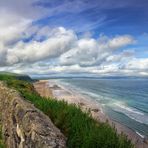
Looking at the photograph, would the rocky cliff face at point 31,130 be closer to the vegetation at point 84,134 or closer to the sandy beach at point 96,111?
the vegetation at point 84,134

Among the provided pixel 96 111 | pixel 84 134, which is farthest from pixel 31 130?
pixel 96 111

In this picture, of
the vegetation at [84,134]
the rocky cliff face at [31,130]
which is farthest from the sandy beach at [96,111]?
the rocky cliff face at [31,130]

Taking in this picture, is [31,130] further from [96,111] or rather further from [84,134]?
[96,111]

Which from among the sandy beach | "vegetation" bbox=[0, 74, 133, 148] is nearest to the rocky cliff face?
"vegetation" bbox=[0, 74, 133, 148]

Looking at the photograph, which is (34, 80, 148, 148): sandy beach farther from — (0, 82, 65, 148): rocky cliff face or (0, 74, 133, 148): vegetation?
(0, 82, 65, 148): rocky cliff face

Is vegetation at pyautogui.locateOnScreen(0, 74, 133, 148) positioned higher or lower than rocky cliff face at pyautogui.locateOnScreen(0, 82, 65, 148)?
lower

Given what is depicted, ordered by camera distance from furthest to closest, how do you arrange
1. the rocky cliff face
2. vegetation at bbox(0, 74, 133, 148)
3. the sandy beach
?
the sandy beach → vegetation at bbox(0, 74, 133, 148) → the rocky cliff face

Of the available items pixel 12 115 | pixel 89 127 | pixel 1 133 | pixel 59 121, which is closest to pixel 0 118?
pixel 1 133

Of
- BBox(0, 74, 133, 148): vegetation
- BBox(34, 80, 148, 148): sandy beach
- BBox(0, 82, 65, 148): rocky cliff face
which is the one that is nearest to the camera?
BBox(0, 82, 65, 148): rocky cliff face

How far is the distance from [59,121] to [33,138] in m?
3.35

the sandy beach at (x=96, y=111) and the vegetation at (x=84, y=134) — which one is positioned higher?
the vegetation at (x=84, y=134)

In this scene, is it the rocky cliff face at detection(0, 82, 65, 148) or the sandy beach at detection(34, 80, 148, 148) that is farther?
the sandy beach at detection(34, 80, 148, 148)

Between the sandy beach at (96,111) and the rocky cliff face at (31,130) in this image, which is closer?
the rocky cliff face at (31,130)

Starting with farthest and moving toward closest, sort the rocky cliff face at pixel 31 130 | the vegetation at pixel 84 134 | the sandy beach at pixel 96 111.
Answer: the sandy beach at pixel 96 111 < the vegetation at pixel 84 134 < the rocky cliff face at pixel 31 130
